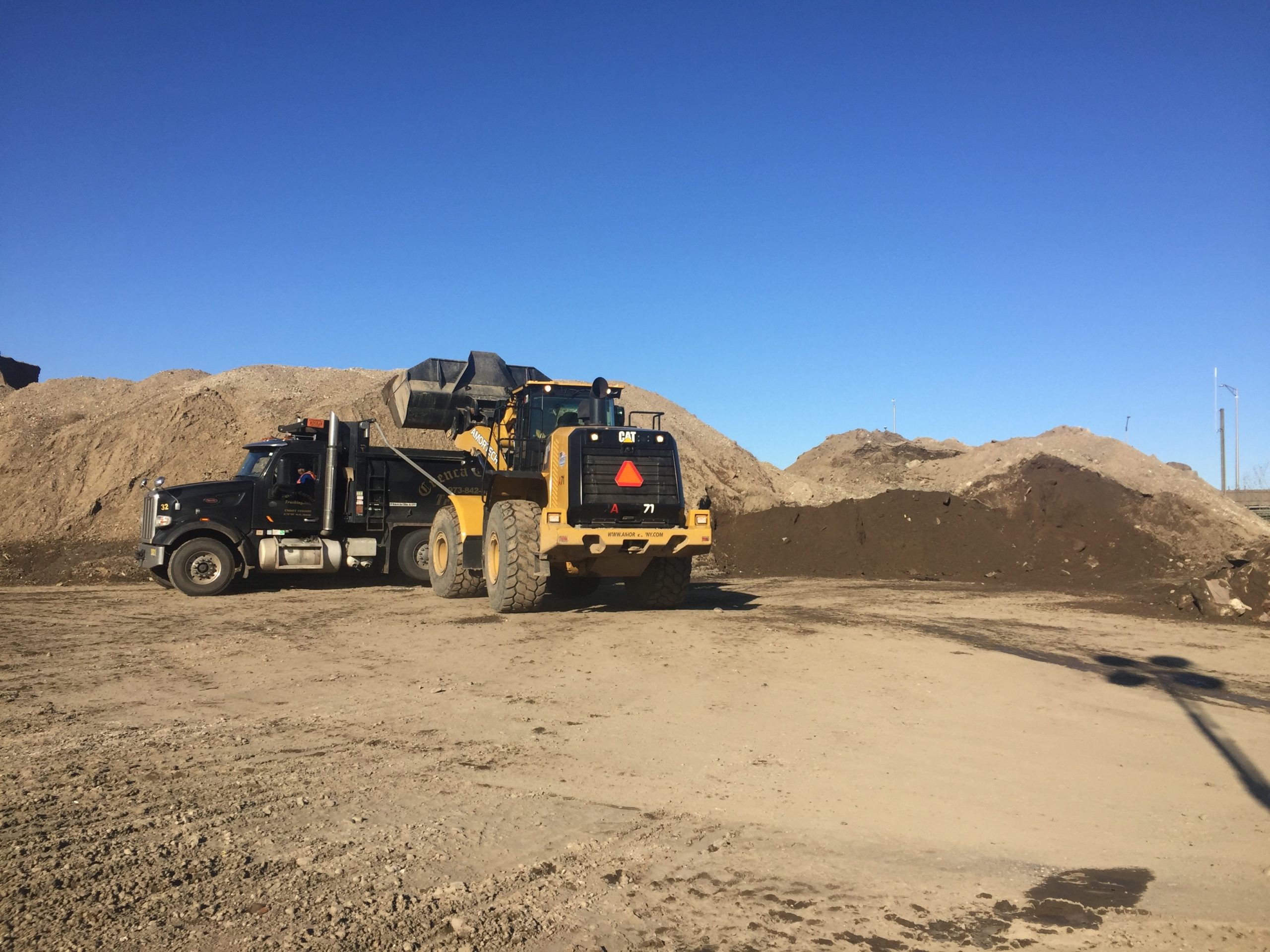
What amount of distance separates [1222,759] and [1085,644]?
5.15m

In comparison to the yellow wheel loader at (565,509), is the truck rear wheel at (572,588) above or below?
below

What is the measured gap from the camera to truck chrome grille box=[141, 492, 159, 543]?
15.1m

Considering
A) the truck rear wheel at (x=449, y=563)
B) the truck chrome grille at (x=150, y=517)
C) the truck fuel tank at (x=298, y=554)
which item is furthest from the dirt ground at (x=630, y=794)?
the truck fuel tank at (x=298, y=554)

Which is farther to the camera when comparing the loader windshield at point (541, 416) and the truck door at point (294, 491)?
the truck door at point (294, 491)

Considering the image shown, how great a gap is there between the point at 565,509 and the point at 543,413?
104 inches

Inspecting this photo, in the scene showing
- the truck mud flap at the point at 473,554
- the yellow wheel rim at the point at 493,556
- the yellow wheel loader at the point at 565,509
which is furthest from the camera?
the truck mud flap at the point at 473,554

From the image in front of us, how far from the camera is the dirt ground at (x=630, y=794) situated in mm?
3771

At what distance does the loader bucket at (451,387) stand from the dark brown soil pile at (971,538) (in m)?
8.45

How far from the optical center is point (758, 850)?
4613 mm

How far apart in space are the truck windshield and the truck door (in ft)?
0.52

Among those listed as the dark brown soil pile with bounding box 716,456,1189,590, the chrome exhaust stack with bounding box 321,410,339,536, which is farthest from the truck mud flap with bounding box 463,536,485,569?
the dark brown soil pile with bounding box 716,456,1189,590

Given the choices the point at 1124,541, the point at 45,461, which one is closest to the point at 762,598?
the point at 1124,541

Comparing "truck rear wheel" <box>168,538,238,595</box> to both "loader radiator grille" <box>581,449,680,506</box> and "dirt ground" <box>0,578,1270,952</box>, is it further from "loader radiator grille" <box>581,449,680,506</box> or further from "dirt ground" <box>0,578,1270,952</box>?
"loader radiator grille" <box>581,449,680,506</box>

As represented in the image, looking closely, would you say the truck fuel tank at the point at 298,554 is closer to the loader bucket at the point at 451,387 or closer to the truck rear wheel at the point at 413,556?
the truck rear wheel at the point at 413,556
